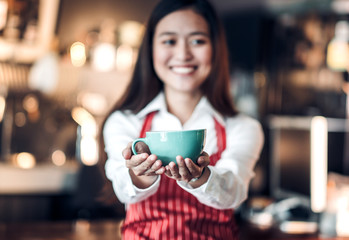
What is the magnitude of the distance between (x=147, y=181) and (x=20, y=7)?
2758 mm

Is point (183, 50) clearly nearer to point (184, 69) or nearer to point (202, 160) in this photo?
point (184, 69)

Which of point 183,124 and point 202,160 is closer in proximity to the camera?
point 202,160

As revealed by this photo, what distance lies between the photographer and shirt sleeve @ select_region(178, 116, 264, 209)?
32.6 inches

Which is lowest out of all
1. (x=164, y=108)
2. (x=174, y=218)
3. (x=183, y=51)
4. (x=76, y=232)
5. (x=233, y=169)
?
(x=76, y=232)

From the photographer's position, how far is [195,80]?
934 mm

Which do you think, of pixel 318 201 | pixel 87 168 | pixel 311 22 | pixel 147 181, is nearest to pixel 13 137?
pixel 87 168

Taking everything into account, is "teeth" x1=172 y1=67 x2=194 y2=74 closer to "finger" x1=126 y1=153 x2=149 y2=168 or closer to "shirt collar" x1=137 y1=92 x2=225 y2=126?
"shirt collar" x1=137 y1=92 x2=225 y2=126

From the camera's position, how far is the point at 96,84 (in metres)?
3.56

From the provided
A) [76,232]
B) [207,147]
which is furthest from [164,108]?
[76,232]

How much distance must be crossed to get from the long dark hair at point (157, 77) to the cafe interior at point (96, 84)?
1.56 meters

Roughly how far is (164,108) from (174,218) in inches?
9.5

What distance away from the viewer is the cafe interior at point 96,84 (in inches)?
116

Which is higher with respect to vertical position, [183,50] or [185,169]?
[183,50]

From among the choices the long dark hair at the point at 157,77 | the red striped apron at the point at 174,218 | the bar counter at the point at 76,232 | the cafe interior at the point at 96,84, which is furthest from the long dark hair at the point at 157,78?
the cafe interior at the point at 96,84
